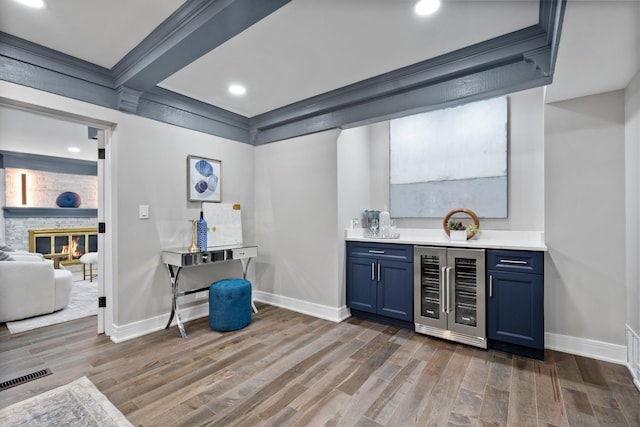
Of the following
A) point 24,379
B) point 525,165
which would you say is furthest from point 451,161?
point 24,379

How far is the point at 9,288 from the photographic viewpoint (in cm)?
333

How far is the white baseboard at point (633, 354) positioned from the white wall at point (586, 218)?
0.10m

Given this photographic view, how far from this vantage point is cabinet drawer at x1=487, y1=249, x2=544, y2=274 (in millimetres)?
2451

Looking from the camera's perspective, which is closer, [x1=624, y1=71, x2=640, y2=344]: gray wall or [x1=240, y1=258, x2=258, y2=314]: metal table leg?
[x1=624, y1=71, x2=640, y2=344]: gray wall

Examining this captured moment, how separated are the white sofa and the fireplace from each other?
340 centimetres

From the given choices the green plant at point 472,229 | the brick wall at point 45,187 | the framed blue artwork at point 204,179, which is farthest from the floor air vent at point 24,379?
the brick wall at point 45,187

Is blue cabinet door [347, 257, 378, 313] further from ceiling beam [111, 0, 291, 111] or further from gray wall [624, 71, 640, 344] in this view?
ceiling beam [111, 0, 291, 111]

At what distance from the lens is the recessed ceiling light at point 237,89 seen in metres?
3.09


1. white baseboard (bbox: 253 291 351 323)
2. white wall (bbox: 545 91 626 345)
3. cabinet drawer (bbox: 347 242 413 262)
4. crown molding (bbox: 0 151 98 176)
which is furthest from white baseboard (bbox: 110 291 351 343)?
crown molding (bbox: 0 151 98 176)

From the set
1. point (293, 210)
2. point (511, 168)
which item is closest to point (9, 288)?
point (293, 210)

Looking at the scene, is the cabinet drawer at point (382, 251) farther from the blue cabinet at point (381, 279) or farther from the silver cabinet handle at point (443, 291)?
the silver cabinet handle at point (443, 291)

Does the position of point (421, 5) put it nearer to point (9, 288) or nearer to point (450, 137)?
point (450, 137)

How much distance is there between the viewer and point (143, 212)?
305 centimetres

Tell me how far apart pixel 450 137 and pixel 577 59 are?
1464 mm
